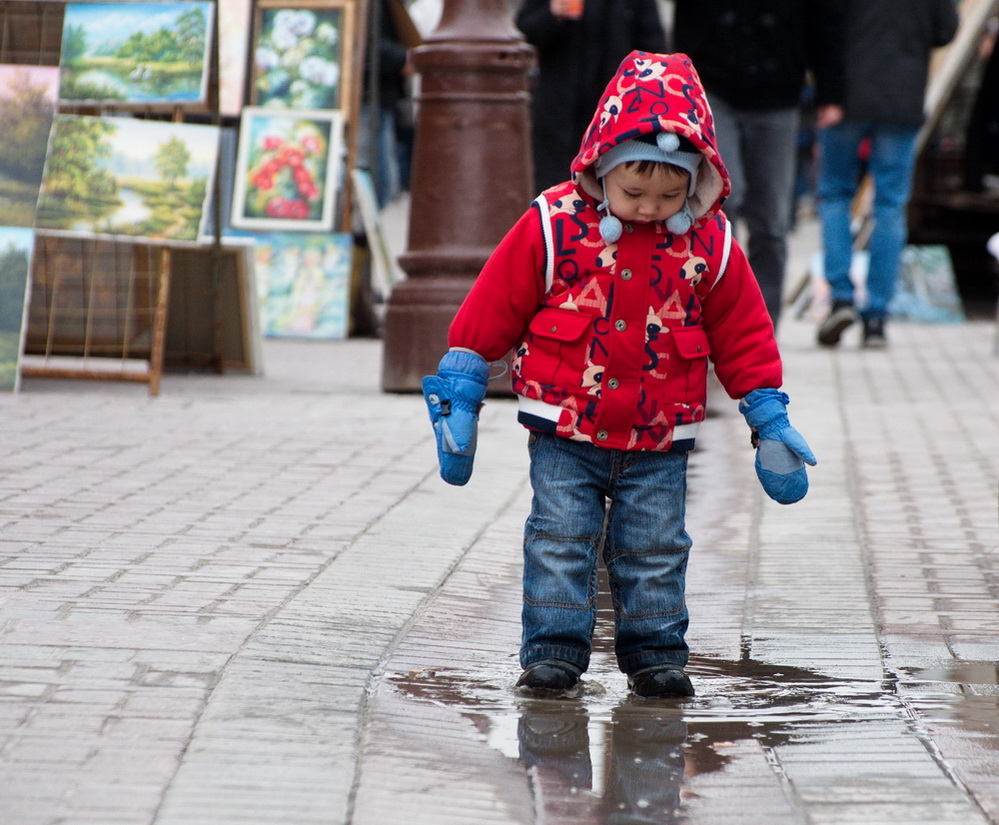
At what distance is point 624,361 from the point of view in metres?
3.35

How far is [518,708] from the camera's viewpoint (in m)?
3.30

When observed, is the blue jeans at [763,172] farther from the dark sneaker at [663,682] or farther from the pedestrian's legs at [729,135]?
the dark sneaker at [663,682]

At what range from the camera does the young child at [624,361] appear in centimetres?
335

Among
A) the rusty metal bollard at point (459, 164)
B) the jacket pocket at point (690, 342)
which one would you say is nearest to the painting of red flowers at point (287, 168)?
the rusty metal bollard at point (459, 164)

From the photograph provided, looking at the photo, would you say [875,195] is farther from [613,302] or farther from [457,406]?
[457,406]

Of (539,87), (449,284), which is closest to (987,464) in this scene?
(449,284)

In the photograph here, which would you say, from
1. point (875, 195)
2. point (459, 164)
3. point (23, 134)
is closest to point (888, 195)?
point (875, 195)

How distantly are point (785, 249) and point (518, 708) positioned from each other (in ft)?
19.9

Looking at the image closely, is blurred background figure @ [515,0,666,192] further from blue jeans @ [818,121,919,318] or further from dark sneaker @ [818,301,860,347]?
dark sneaker @ [818,301,860,347]

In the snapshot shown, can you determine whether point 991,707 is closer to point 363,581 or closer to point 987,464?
point 363,581

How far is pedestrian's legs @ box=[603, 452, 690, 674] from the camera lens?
11.4ft

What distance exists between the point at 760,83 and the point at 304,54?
10.4ft

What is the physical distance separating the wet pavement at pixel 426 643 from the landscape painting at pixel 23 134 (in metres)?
1.10

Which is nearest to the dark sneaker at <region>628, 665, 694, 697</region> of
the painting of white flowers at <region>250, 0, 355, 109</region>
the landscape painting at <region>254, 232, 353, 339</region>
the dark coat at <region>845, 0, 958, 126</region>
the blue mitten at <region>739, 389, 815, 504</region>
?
the blue mitten at <region>739, 389, 815, 504</region>
